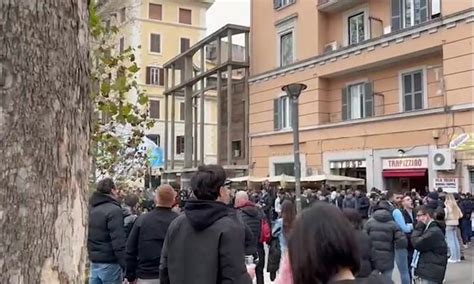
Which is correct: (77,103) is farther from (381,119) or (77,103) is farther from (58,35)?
(381,119)

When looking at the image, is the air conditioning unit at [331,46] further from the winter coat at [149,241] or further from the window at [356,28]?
the winter coat at [149,241]

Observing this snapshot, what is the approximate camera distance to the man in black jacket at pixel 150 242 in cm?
Result: 573

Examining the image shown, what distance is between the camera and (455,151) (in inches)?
740

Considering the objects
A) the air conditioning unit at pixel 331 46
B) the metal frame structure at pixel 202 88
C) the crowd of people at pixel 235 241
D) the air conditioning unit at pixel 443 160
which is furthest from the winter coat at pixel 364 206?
the metal frame structure at pixel 202 88

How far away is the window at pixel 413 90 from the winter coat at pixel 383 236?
46.6ft

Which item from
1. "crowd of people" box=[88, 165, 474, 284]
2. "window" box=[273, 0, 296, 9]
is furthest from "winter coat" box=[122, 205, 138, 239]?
"window" box=[273, 0, 296, 9]

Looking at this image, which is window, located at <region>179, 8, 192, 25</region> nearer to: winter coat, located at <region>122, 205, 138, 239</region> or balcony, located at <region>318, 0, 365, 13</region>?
balcony, located at <region>318, 0, 365, 13</region>

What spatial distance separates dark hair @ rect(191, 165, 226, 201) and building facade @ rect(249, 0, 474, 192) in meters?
14.5

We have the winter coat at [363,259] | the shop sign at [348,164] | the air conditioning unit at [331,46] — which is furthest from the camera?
the air conditioning unit at [331,46]

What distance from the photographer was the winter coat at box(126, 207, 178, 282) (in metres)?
5.73

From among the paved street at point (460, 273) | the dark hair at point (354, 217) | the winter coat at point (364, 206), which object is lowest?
the paved street at point (460, 273)

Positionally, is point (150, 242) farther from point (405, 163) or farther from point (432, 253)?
point (405, 163)

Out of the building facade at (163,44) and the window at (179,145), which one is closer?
the window at (179,145)

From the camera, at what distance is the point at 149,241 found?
18.8 ft
